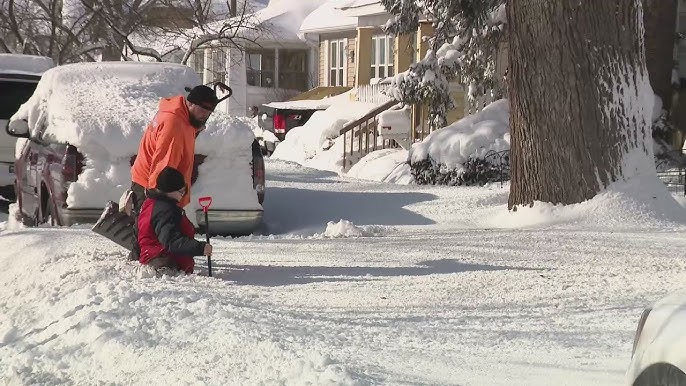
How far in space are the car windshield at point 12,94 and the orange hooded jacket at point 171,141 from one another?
7.57 meters

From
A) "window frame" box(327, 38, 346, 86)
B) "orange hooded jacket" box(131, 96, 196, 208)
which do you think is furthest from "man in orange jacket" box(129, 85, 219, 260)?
"window frame" box(327, 38, 346, 86)

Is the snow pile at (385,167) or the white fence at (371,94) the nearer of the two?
the snow pile at (385,167)

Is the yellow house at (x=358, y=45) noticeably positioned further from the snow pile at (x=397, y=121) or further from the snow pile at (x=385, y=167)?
the snow pile at (x=385, y=167)

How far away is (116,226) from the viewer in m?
8.32

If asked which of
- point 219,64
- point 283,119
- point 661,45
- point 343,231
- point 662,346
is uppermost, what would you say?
point 219,64

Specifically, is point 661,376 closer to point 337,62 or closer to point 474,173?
point 474,173

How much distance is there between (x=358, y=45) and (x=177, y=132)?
101ft

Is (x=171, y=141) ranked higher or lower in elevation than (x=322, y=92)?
lower

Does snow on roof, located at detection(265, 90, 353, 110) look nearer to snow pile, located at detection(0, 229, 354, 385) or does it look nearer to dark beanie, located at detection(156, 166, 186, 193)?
dark beanie, located at detection(156, 166, 186, 193)

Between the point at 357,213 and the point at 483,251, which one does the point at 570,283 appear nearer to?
the point at 483,251

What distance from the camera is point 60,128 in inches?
419

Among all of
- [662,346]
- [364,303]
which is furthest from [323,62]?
[662,346]

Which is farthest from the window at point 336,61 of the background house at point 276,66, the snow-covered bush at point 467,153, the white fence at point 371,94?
the snow-covered bush at point 467,153

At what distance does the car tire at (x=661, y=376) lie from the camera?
3.77 metres
